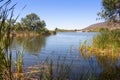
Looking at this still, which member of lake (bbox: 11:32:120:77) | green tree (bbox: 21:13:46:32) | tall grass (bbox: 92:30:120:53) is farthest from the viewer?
green tree (bbox: 21:13:46:32)

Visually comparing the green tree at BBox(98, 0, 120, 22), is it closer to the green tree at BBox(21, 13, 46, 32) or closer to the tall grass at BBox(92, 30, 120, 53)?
the tall grass at BBox(92, 30, 120, 53)

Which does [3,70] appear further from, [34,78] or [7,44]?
[34,78]

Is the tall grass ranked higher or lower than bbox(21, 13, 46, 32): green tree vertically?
lower

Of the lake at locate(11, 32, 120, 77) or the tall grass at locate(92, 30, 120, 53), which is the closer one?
the lake at locate(11, 32, 120, 77)

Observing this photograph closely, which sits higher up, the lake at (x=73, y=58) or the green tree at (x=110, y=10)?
the green tree at (x=110, y=10)

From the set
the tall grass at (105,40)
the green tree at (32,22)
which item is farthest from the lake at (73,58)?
the green tree at (32,22)

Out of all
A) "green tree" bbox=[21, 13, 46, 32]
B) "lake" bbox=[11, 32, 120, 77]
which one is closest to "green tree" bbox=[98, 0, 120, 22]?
"lake" bbox=[11, 32, 120, 77]

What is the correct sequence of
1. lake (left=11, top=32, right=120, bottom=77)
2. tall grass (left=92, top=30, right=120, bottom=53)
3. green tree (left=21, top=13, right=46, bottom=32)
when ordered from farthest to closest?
green tree (left=21, top=13, right=46, bottom=32) → tall grass (left=92, top=30, right=120, bottom=53) → lake (left=11, top=32, right=120, bottom=77)

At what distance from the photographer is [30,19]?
63438 mm

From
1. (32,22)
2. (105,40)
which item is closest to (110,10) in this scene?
(105,40)

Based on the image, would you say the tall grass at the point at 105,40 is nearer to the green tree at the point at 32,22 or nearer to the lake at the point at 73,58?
the lake at the point at 73,58

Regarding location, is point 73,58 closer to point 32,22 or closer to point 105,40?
point 105,40

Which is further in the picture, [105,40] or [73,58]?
[105,40]

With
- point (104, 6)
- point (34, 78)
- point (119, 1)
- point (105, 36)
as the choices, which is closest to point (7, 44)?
point (34, 78)
